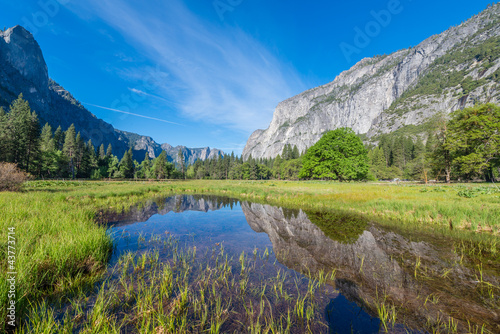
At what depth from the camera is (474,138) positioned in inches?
1075

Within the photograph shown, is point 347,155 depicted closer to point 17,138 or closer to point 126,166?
point 17,138

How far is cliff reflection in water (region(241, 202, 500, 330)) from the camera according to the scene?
12.7 ft

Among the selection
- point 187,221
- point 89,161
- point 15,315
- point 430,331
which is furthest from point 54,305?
point 89,161

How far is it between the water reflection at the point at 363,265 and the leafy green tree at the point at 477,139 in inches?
1227

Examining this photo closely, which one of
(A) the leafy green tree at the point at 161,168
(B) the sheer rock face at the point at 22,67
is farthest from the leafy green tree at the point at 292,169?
(B) the sheer rock face at the point at 22,67

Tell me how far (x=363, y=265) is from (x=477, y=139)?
40.3 meters

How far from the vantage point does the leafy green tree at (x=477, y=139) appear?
25.7 meters

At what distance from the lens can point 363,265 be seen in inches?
233

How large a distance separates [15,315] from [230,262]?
15.2ft

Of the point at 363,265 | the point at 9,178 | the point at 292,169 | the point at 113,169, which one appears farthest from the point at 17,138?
the point at 292,169

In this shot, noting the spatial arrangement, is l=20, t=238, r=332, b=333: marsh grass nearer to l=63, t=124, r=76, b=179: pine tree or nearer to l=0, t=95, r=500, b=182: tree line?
l=0, t=95, r=500, b=182: tree line

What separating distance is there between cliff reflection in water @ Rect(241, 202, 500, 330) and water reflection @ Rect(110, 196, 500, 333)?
2cm

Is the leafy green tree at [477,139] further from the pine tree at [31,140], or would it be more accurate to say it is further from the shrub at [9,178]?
the pine tree at [31,140]

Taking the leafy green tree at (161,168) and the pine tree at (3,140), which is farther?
the leafy green tree at (161,168)
